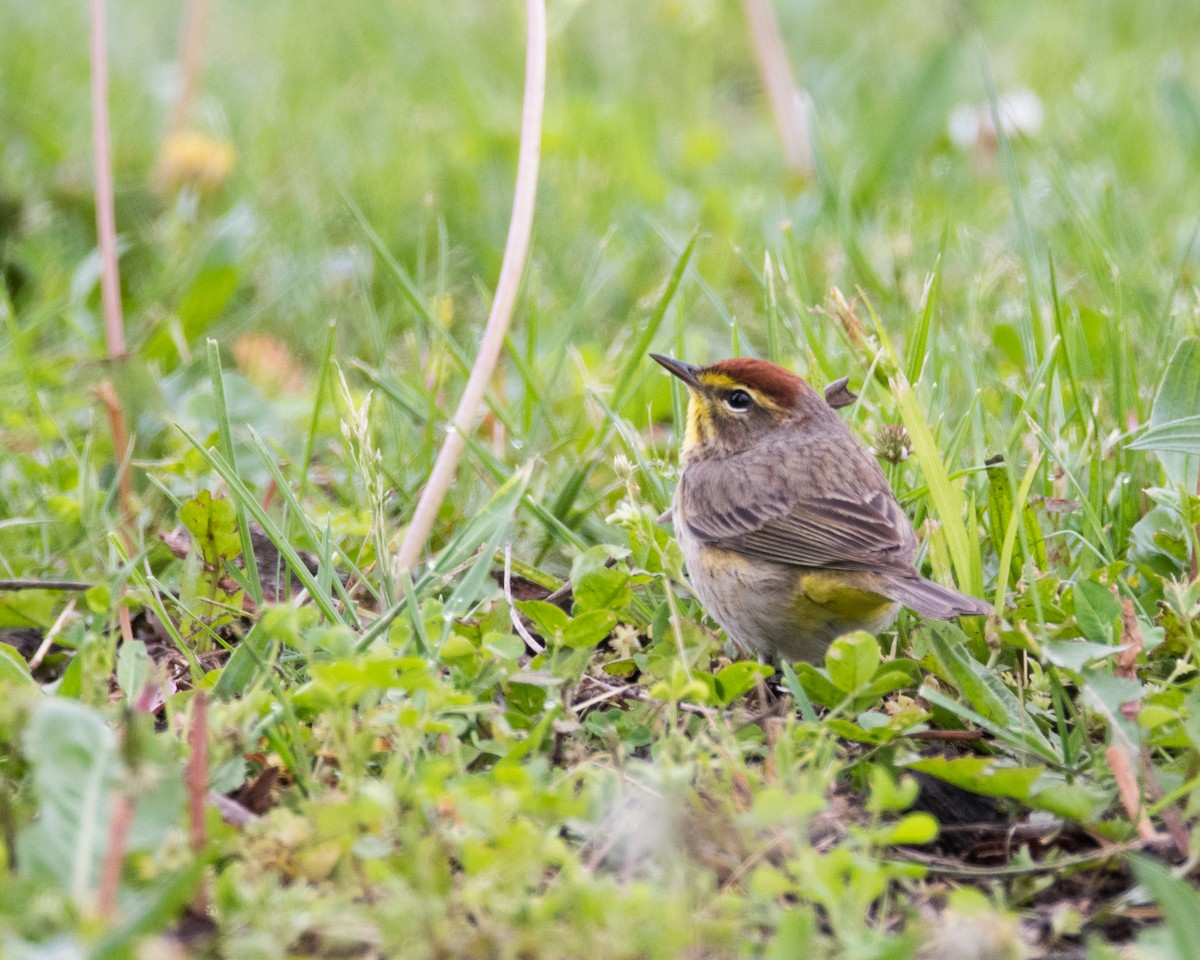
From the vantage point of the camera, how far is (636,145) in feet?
25.2

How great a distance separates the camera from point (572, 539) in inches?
160

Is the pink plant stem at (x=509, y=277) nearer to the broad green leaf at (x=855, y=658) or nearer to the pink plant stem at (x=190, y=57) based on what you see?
the broad green leaf at (x=855, y=658)

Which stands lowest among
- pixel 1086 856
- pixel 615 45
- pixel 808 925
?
pixel 1086 856

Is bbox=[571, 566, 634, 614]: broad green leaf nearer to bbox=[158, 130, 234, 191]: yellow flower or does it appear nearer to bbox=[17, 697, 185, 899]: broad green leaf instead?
bbox=[17, 697, 185, 899]: broad green leaf

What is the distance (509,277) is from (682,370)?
3.34ft

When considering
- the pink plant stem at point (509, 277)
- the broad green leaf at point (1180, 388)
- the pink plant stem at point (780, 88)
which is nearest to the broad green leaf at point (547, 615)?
the pink plant stem at point (509, 277)

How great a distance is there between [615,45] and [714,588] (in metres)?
6.60

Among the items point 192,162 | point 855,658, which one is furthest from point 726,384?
point 192,162

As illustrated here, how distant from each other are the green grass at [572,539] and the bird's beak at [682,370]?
0.30 ft

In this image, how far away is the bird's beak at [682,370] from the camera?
447 cm

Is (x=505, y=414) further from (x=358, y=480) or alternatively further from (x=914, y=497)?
(x=914, y=497)

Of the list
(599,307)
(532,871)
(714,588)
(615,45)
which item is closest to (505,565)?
(714,588)

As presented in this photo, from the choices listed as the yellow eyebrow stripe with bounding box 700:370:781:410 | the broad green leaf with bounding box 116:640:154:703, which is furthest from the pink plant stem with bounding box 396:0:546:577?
the yellow eyebrow stripe with bounding box 700:370:781:410

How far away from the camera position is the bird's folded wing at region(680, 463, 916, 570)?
3.92 m
